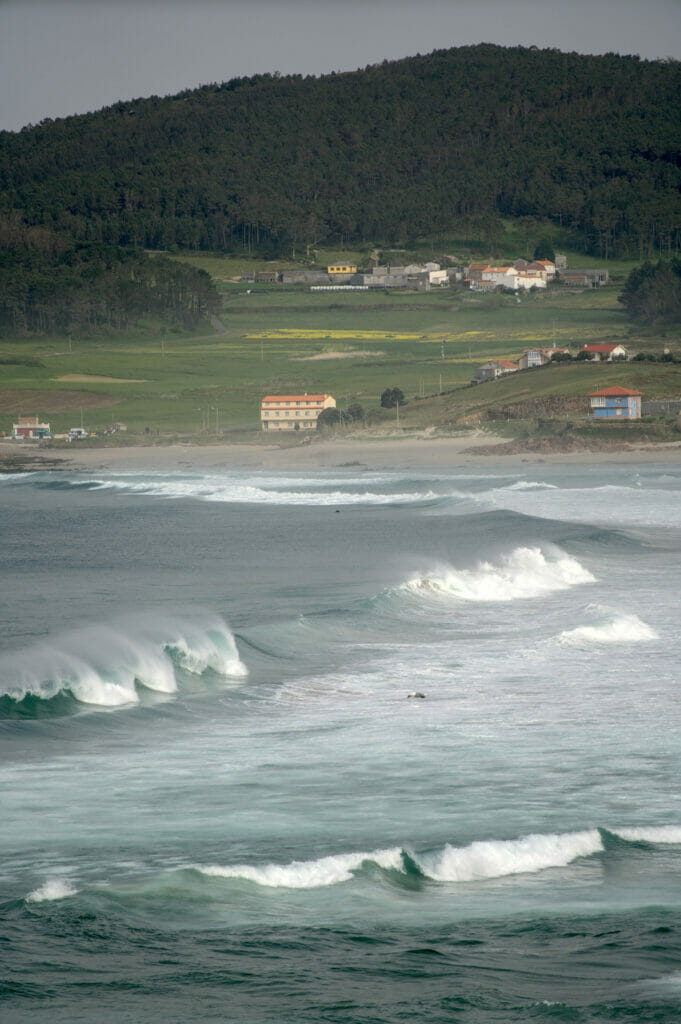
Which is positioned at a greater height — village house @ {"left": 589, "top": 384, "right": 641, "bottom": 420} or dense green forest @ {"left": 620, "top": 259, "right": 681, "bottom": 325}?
dense green forest @ {"left": 620, "top": 259, "right": 681, "bottom": 325}

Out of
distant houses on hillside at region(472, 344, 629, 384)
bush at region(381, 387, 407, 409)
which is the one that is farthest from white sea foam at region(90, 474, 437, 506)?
distant houses on hillside at region(472, 344, 629, 384)

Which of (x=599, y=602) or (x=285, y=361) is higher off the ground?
(x=285, y=361)

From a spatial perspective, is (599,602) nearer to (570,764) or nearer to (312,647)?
(312,647)

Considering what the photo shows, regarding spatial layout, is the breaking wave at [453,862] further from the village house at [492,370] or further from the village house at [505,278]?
the village house at [505,278]

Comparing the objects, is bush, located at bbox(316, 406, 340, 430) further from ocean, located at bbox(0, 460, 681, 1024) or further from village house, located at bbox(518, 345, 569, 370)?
ocean, located at bbox(0, 460, 681, 1024)

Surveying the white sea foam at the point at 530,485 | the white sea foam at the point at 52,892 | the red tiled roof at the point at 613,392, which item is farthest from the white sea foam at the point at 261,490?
the white sea foam at the point at 52,892

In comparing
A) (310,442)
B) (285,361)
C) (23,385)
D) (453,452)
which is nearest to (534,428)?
(453,452)

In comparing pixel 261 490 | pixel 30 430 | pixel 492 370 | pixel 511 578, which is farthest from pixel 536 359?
pixel 511 578
